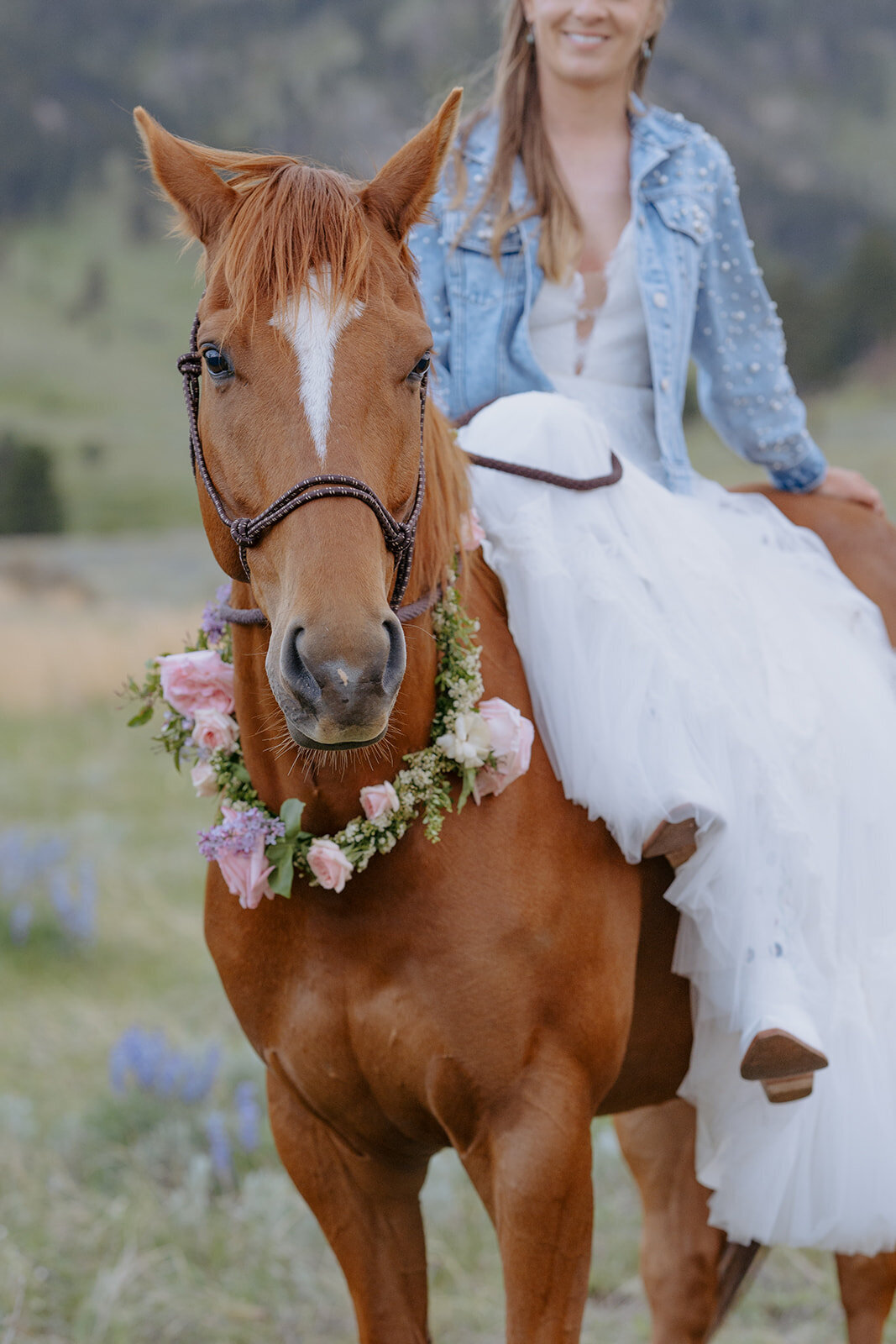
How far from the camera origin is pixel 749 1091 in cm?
230

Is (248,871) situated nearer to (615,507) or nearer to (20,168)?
(615,507)

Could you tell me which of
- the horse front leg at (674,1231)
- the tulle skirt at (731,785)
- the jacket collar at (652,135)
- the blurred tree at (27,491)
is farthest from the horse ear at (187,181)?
the blurred tree at (27,491)

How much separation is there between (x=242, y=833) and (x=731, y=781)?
2.77 feet

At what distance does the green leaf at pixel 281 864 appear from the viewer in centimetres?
190

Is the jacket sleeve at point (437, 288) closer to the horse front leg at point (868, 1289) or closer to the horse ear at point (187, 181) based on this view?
the horse ear at point (187, 181)

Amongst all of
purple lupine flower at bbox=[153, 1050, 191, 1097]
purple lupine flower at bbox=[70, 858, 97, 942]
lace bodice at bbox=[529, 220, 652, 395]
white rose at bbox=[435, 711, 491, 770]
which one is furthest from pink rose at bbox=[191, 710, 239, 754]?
purple lupine flower at bbox=[70, 858, 97, 942]

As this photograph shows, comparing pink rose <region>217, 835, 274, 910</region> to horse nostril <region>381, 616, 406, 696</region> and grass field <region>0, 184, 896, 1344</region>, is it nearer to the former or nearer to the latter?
horse nostril <region>381, 616, 406, 696</region>

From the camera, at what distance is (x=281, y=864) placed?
1.91 m

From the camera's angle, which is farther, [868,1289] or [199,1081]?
[199,1081]

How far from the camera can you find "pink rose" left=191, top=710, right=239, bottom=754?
209cm

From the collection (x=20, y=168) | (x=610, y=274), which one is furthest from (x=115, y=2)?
(x=610, y=274)

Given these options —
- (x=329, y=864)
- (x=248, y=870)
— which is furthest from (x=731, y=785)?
(x=248, y=870)

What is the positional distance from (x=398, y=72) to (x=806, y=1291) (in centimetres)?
3289

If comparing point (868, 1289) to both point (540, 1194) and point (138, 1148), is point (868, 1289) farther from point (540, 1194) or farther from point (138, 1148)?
point (138, 1148)
